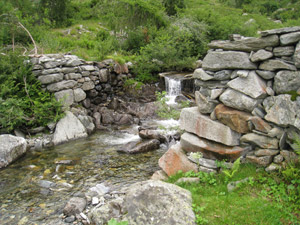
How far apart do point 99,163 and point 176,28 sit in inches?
474

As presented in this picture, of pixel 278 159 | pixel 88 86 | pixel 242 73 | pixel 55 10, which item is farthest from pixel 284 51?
pixel 55 10

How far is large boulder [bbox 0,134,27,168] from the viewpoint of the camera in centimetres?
753

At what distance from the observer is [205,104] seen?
5430 mm

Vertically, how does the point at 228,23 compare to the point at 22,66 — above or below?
above

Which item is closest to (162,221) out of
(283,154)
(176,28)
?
(283,154)

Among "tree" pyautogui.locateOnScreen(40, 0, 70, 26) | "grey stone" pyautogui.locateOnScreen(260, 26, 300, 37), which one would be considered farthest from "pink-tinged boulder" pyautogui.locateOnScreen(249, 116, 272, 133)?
"tree" pyautogui.locateOnScreen(40, 0, 70, 26)

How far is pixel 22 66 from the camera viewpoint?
1020cm

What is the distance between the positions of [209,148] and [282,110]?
1677mm

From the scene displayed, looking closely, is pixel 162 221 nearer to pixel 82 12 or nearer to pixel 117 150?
pixel 117 150

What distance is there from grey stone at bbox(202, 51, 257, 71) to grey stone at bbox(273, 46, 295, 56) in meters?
0.46

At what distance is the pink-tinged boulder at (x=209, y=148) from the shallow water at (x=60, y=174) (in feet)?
5.76

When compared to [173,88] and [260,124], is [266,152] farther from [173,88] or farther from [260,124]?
[173,88]

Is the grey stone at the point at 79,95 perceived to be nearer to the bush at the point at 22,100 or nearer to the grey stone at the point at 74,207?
the bush at the point at 22,100

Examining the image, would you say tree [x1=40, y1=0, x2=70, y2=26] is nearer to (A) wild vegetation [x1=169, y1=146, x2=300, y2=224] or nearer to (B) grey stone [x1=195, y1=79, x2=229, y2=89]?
(B) grey stone [x1=195, y1=79, x2=229, y2=89]
